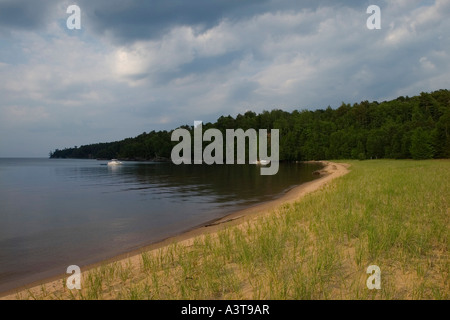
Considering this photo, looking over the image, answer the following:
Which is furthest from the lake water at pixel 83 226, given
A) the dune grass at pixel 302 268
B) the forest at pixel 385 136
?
the forest at pixel 385 136

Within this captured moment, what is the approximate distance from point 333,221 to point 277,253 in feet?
14.8

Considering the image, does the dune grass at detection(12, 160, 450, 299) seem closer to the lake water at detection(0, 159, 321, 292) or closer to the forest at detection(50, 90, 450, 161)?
the lake water at detection(0, 159, 321, 292)

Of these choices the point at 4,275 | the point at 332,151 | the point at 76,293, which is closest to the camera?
the point at 76,293

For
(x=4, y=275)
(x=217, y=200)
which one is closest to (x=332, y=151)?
(x=217, y=200)

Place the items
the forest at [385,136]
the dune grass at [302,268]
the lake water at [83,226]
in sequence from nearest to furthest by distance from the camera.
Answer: the dune grass at [302,268], the lake water at [83,226], the forest at [385,136]

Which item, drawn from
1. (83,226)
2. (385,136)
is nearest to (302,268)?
(83,226)

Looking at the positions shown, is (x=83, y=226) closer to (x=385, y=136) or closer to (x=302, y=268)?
(x=302, y=268)

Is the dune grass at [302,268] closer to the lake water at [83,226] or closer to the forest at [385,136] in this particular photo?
the lake water at [83,226]

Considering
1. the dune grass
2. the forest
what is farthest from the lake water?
the forest

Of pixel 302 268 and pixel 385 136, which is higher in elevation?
pixel 385 136
